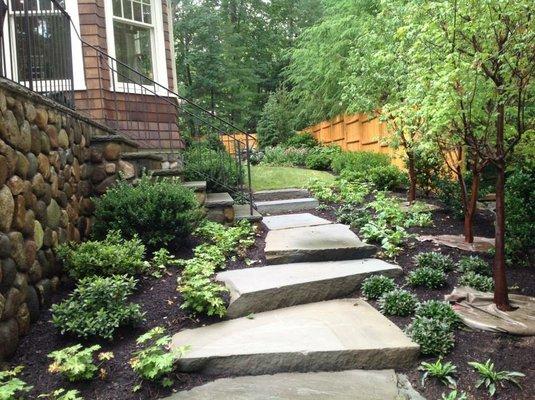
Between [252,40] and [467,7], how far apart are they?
17.6 meters

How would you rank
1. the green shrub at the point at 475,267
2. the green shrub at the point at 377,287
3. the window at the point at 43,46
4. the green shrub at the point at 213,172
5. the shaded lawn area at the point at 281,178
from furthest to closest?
the shaded lawn area at the point at 281,178
the green shrub at the point at 213,172
the green shrub at the point at 475,267
the green shrub at the point at 377,287
the window at the point at 43,46

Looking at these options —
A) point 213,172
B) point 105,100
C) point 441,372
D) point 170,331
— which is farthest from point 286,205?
point 441,372

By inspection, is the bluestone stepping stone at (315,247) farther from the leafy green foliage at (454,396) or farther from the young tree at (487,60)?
the leafy green foliage at (454,396)

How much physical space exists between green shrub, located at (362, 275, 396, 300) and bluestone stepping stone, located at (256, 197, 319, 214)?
2.80 meters

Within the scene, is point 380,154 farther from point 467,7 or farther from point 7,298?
point 7,298

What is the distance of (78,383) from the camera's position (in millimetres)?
2184

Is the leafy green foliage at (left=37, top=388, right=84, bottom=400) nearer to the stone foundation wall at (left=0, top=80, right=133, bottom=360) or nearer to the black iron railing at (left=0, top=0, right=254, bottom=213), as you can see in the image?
the stone foundation wall at (left=0, top=80, right=133, bottom=360)

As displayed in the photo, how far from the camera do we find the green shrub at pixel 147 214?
378 cm

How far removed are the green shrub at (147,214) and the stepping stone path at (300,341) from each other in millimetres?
734

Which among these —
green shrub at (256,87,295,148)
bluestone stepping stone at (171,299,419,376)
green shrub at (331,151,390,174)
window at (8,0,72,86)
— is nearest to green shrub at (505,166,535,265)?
bluestone stepping stone at (171,299,419,376)

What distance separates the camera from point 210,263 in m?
3.61

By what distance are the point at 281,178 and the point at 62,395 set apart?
615 cm

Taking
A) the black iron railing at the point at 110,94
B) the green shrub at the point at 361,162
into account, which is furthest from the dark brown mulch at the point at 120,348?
the green shrub at the point at 361,162

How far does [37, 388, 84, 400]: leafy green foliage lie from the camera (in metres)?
1.96
